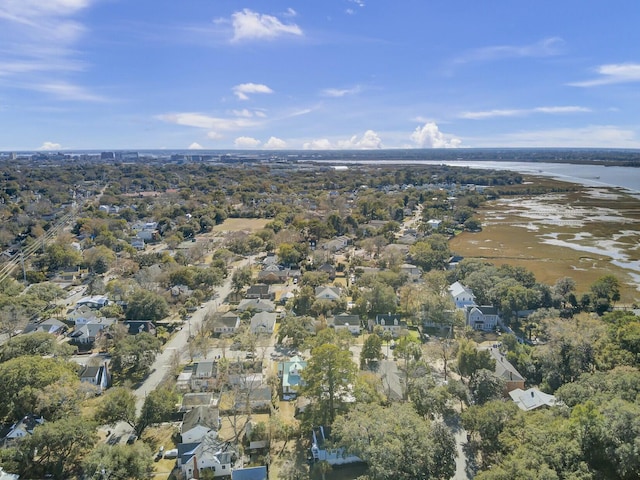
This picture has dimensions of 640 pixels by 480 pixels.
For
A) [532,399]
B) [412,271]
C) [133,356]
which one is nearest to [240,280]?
[133,356]

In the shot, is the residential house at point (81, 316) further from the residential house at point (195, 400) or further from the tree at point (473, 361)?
the tree at point (473, 361)

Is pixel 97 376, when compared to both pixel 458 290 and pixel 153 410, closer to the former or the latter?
pixel 153 410

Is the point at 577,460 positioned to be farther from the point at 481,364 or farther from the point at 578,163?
the point at 578,163

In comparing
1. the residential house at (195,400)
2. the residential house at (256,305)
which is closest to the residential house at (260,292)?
the residential house at (256,305)

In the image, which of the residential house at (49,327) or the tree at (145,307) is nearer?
the residential house at (49,327)

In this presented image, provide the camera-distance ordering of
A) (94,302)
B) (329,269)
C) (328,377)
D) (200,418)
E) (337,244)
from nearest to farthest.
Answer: (200,418) → (328,377) → (94,302) → (329,269) → (337,244)

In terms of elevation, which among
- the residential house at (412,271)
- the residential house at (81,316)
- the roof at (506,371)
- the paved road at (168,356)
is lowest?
the paved road at (168,356)

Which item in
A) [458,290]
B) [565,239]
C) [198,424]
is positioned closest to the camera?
[198,424]
